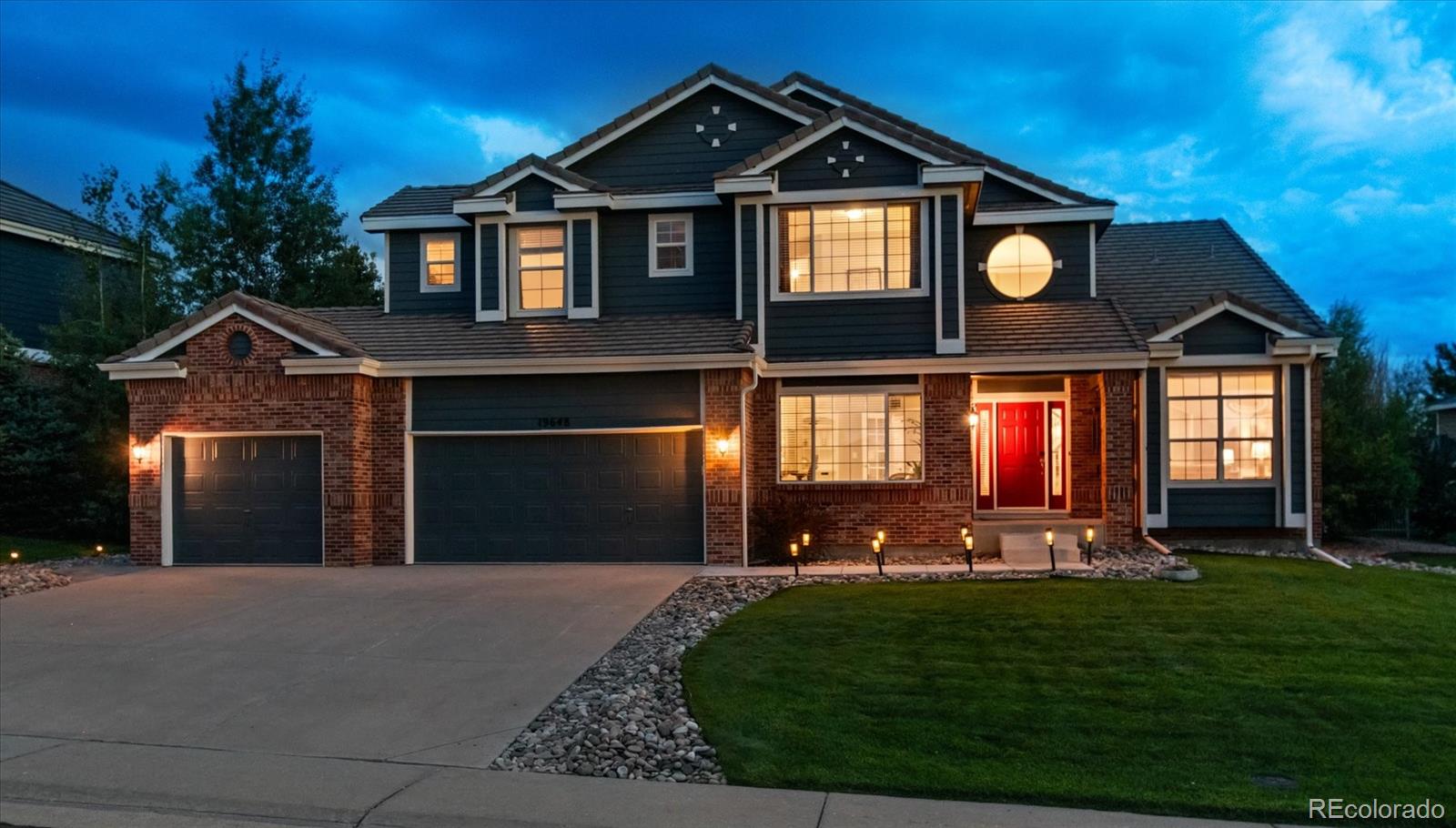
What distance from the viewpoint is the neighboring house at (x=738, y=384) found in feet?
47.2

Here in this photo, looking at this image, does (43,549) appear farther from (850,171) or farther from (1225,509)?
(1225,509)

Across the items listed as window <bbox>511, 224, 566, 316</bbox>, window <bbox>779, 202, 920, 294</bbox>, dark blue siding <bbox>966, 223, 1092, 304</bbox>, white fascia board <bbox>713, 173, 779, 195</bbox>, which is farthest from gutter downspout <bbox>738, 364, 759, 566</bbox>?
dark blue siding <bbox>966, 223, 1092, 304</bbox>

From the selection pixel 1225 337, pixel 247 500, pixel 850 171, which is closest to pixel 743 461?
pixel 850 171

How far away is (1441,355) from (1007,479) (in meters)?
25.2

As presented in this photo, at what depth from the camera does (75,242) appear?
21750mm

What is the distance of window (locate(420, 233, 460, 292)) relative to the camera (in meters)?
17.2

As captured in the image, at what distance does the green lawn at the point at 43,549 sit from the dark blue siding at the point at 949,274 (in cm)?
1525

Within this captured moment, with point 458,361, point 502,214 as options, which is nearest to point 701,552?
point 458,361

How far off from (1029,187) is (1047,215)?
0.64 meters

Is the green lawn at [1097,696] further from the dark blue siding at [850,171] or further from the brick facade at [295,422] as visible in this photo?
the brick facade at [295,422]

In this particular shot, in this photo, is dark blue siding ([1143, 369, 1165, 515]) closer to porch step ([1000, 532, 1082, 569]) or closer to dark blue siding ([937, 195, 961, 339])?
porch step ([1000, 532, 1082, 569])

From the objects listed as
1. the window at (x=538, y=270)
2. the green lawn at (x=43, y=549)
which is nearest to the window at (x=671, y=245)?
the window at (x=538, y=270)

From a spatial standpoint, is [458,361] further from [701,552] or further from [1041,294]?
[1041,294]

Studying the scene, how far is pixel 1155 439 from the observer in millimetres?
15750
